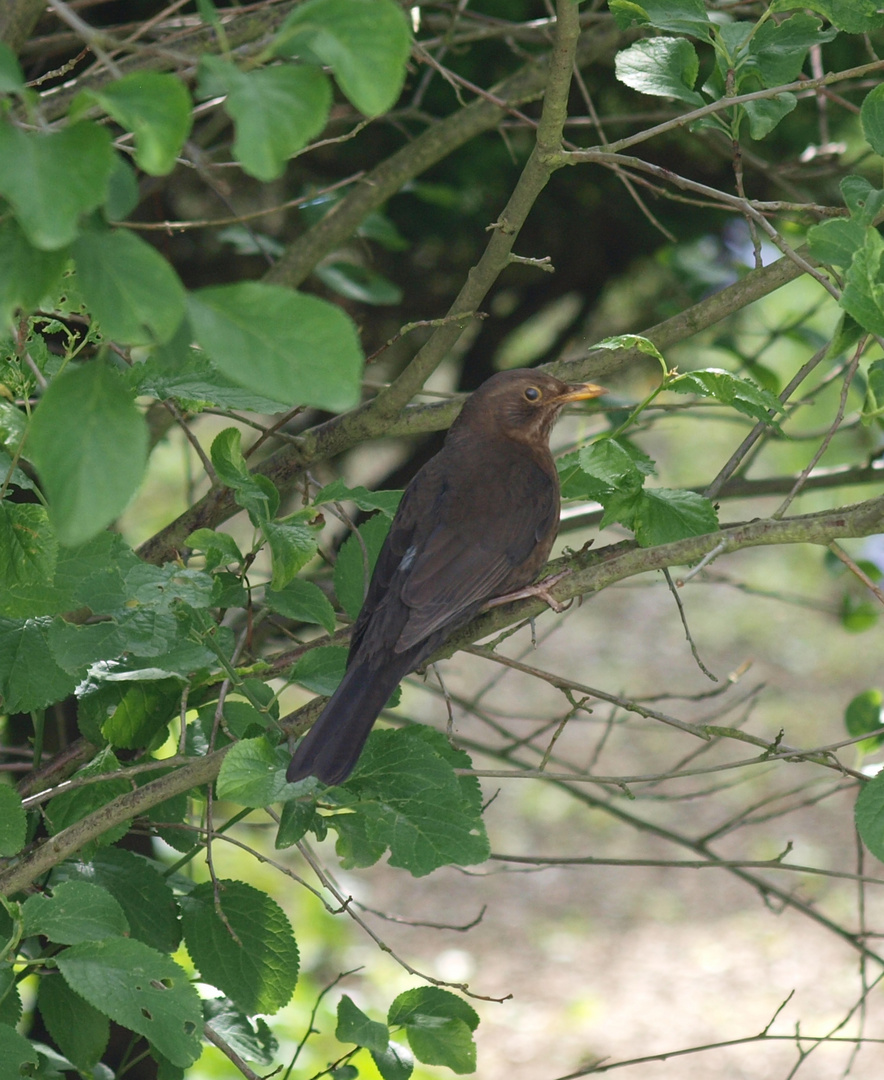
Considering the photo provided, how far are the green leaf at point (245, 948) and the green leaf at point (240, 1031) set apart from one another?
150mm

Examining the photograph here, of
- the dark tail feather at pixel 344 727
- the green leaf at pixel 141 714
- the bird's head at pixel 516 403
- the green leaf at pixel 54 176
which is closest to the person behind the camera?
the green leaf at pixel 54 176

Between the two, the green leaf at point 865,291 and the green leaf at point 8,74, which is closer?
the green leaf at point 8,74

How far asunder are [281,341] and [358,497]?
39.2 inches

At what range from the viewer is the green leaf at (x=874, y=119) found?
5.62 ft

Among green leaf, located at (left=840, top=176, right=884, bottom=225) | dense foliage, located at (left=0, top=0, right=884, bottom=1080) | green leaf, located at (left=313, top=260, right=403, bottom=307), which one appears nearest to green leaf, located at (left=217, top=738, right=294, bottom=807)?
dense foliage, located at (left=0, top=0, right=884, bottom=1080)

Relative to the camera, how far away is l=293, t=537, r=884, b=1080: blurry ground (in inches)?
230

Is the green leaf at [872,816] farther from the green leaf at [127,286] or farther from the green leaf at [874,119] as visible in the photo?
the green leaf at [127,286]

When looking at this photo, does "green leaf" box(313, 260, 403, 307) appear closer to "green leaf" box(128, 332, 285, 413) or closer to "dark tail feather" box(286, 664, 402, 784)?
"dark tail feather" box(286, 664, 402, 784)

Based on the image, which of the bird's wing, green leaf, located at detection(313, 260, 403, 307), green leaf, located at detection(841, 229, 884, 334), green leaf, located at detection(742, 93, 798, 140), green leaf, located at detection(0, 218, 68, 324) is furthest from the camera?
green leaf, located at detection(313, 260, 403, 307)

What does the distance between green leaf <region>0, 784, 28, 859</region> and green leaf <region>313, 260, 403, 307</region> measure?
2057 mm

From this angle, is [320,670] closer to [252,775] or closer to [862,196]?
[252,775]

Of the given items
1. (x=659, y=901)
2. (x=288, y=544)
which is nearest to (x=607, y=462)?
(x=288, y=544)

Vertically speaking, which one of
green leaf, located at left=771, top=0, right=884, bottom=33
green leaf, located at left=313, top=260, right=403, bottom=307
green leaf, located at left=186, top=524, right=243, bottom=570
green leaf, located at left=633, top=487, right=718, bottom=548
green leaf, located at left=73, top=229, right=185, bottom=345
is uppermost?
green leaf, located at left=73, top=229, right=185, bottom=345

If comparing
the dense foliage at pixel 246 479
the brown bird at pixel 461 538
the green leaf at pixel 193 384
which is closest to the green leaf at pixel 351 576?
the dense foliage at pixel 246 479
